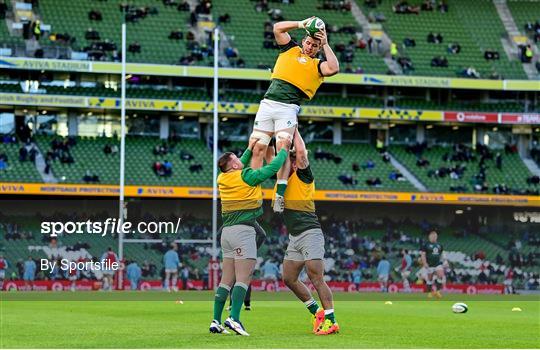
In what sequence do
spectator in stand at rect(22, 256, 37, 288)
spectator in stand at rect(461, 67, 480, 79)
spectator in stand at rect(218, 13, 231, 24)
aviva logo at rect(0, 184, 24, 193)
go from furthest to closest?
spectator in stand at rect(461, 67, 480, 79) < spectator in stand at rect(218, 13, 231, 24) < aviva logo at rect(0, 184, 24, 193) < spectator in stand at rect(22, 256, 37, 288)

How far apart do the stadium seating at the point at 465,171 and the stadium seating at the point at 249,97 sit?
2.42 metres

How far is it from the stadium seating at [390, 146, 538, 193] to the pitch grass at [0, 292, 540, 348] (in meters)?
29.7

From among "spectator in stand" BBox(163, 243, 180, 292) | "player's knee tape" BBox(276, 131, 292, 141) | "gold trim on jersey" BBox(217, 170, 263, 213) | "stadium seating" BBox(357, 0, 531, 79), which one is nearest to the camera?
"gold trim on jersey" BBox(217, 170, 263, 213)

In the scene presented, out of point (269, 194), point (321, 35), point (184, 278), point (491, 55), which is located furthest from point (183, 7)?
point (321, 35)

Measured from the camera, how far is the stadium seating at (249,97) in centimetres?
5603

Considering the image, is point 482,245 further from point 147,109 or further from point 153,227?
point 147,109

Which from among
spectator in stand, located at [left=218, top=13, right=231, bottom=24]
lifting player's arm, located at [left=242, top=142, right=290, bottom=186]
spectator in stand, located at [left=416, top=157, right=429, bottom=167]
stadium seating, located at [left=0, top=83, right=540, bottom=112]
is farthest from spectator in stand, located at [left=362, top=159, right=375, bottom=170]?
lifting player's arm, located at [left=242, top=142, right=290, bottom=186]

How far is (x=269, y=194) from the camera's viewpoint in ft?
171

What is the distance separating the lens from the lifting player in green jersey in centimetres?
3403

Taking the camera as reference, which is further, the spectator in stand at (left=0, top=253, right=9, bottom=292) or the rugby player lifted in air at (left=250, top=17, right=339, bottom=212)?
the spectator in stand at (left=0, top=253, right=9, bottom=292)

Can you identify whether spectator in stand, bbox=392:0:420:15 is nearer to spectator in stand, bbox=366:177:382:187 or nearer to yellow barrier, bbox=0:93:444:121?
yellow barrier, bbox=0:93:444:121

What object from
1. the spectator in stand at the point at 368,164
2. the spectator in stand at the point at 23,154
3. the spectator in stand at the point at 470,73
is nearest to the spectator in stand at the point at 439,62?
the spectator in stand at the point at 470,73

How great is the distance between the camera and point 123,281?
3662 cm

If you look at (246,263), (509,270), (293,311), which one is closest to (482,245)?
(509,270)
